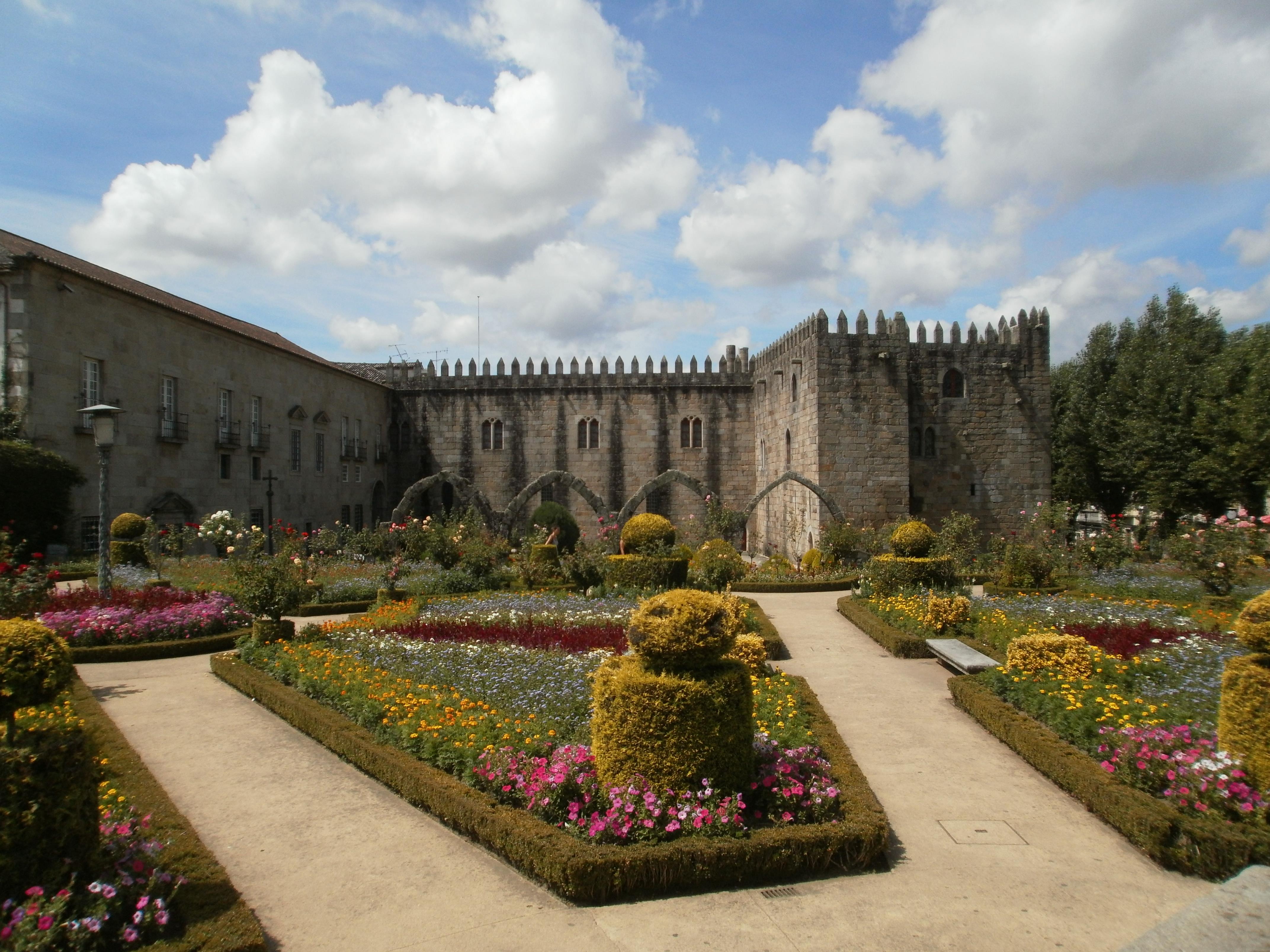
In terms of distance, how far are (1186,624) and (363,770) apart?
10219mm

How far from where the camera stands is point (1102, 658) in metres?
8.05

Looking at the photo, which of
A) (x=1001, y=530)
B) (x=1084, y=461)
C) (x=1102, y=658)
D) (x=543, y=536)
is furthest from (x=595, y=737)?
(x=1084, y=461)

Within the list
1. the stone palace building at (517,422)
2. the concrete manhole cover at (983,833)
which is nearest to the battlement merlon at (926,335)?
the stone palace building at (517,422)

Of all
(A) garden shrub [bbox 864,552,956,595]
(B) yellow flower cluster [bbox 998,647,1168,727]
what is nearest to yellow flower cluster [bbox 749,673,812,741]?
(B) yellow flower cluster [bbox 998,647,1168,727]

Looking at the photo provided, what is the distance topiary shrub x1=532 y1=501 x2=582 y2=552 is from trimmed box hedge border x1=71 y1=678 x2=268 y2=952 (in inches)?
690

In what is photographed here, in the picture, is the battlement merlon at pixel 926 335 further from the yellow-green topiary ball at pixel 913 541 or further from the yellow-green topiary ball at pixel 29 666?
the yellow-green topiary ball at pixel 29 666

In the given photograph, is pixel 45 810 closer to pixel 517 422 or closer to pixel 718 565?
pixel 718 565

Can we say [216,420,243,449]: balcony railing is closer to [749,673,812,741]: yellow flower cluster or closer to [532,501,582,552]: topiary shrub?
[532,501,582,552]: topiary shrub

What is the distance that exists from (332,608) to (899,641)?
9534 millimetres

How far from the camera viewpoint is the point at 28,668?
3975 millimetres

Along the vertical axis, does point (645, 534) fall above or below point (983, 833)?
above

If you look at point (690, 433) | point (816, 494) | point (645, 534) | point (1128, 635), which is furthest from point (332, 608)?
point (690, 433)

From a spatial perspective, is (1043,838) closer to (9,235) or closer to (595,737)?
(595,737)

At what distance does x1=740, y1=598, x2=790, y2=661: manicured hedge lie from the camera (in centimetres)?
1030
